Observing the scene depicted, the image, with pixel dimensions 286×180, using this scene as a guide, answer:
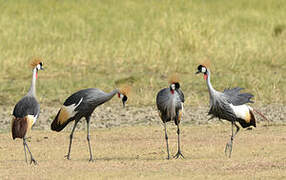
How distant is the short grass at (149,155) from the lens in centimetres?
864

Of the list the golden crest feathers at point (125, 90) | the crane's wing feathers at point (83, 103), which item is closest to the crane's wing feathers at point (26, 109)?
the crane's wing feathers at point (83, 103)

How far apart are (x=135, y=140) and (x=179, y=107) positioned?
62.0 inches

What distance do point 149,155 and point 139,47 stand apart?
29.6ft

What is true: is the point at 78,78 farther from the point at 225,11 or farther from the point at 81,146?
the point at 225,11

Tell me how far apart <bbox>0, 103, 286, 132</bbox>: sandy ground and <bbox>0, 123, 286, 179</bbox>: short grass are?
622 millimetres

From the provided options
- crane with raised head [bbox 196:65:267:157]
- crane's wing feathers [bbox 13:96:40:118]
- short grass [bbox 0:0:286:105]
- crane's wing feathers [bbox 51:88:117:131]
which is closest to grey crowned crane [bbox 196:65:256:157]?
crane with raised head [bbox 196:65:267:157]

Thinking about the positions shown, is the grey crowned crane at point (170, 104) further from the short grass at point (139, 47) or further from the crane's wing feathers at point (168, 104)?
the short grass at point (139, 47)

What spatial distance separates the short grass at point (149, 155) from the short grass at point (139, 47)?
2861 millimetres

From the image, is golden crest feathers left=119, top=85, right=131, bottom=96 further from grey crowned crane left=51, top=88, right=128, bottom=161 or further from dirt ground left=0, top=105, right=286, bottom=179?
dirt ground left=0, top=105, right=286, bottom=179

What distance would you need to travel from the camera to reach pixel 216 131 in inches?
492

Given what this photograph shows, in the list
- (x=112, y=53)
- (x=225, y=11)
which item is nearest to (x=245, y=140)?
(x=112, y=53)

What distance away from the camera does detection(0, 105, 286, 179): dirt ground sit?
342 inches

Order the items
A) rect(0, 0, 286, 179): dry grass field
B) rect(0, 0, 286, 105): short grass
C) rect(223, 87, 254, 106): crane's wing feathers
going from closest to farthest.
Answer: rect(0, 0, 286, 179): dry grass field, rect(223, 87, 254, 106): crane's wing feathers, rect(0, 0, 286, 105): short grass

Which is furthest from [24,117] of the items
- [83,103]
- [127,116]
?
[127,116]
